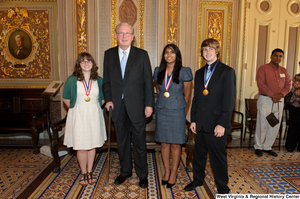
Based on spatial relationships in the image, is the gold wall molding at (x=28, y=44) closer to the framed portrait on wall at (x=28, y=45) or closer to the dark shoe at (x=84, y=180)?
the framed portrait on wall at (x=28, y=45)

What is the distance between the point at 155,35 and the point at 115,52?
92.1 inches

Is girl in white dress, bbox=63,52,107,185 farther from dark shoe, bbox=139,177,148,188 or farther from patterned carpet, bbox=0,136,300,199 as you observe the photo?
dark shoe, bbox=139,177,148,188

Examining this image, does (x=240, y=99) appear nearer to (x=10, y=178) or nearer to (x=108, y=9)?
(x=108, y=9)

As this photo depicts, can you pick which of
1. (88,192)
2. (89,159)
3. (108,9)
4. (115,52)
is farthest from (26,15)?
(88,192)

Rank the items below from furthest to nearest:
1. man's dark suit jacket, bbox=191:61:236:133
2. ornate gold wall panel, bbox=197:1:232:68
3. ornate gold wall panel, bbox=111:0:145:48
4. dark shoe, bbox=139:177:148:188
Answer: ornate gold wall panel, bbox=197:1:232:68 < ornate gold wall panel, bbox=111:0:145:48 < dark shoe, bbox=139:177:148:188 < man's dark suit jacket, bbox=191:61:236:133

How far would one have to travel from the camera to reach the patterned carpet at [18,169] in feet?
9.50

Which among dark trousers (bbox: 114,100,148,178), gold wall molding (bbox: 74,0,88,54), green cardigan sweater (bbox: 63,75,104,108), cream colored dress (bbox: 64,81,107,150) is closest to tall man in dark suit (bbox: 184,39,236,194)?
dark trousers (bbox: 114,100,148,178)

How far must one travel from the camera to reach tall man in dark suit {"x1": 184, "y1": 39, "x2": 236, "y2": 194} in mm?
2325

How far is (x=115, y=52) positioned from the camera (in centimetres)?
281

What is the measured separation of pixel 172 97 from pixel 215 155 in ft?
2.85

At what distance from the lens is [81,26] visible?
4641 millimetres

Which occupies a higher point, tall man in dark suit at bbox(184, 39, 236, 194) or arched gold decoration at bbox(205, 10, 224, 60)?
arched gold decoration at bbox(205, 10, 224, 60)

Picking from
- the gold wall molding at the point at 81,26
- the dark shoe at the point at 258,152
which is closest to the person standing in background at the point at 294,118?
the dark shoe at the point at 258,152

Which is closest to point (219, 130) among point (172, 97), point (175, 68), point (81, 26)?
point (172, 97)
